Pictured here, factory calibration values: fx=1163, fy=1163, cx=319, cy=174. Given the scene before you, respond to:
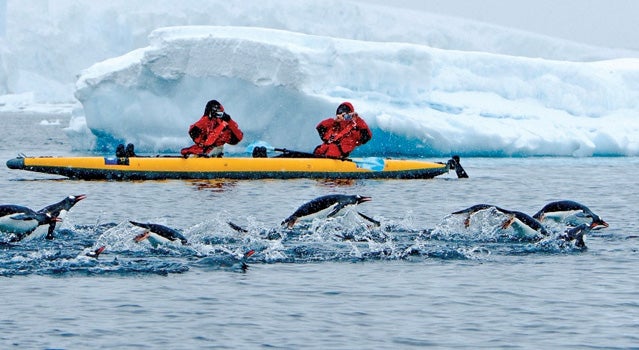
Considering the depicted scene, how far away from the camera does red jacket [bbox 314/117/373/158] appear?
19.5 m

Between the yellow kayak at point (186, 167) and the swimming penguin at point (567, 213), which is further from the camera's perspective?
the yellow kayak at point (186, 167)

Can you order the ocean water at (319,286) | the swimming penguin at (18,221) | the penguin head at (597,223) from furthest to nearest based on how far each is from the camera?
Answer: the penguin head at (597,223) → the swimming penguin at (18,221) → the ocean water at (319,286)

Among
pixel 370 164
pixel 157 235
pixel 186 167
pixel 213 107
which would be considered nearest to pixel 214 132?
pixel 213 107

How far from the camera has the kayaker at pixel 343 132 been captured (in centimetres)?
1948

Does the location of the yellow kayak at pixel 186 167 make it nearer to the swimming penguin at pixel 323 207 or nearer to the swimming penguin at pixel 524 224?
the swimming penguin at pixel 323 207

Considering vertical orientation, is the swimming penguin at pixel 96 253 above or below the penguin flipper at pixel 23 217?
below

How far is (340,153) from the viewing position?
65.1 ft

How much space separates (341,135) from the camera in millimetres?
19641

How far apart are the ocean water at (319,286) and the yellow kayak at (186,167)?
4.14 m

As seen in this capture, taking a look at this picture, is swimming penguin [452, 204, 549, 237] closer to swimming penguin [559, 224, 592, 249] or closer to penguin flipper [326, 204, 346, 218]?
swimming penguin [559, 224, 592, 249]

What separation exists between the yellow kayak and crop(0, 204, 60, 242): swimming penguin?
819 centimetres

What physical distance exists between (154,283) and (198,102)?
59.6ft

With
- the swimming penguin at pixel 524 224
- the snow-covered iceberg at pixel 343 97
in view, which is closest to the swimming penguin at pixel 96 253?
the swimming penguin at pixel 524 224

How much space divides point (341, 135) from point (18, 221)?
9.45 metres
